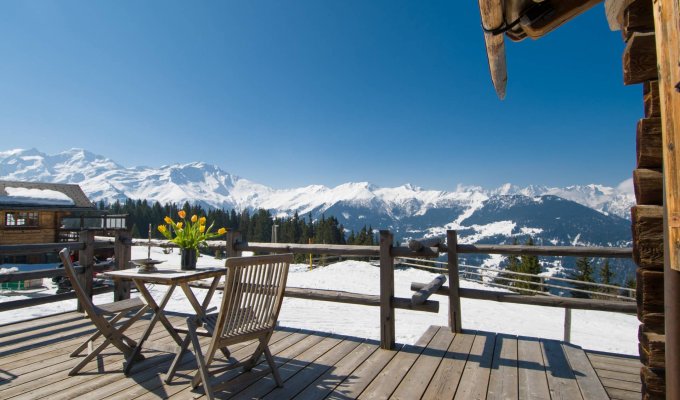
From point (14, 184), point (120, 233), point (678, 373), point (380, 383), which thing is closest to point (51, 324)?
point (120, 233)

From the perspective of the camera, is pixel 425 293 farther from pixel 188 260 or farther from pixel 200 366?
pixel 188 260

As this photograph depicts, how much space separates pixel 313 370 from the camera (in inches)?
134

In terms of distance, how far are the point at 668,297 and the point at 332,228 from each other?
5900 centimetres

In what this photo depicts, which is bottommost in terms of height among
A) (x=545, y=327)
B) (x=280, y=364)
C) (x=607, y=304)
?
(x=545, y=327)

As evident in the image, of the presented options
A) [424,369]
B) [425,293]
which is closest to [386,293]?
[425,293]

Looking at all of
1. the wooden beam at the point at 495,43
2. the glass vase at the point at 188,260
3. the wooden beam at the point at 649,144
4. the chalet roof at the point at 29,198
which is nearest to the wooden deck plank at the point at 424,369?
the wooden beam at the point at 649,144

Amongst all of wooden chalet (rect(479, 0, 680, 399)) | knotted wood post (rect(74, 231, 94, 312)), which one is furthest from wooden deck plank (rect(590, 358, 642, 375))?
knotted wood post (rect(74, 231, 94, 312))

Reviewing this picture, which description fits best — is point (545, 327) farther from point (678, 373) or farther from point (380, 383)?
point (678, 373)

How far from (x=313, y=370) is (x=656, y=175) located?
2878 millimetres

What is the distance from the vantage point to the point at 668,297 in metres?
1.64

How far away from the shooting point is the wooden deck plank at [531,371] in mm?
2928

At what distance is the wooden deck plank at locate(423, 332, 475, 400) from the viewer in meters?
2.92

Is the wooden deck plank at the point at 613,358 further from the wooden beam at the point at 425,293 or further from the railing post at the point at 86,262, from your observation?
the railing post at the point at 86,262

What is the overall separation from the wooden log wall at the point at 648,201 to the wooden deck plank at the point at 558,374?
1108 mm
